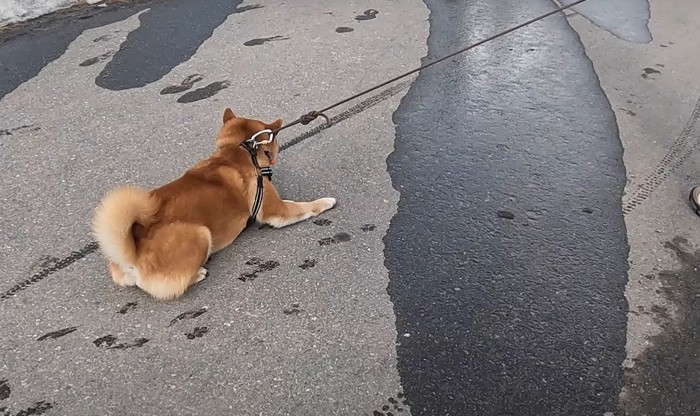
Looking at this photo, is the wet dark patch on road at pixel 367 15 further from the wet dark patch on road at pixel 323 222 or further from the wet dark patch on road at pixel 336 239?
the wet dark patch on road at pixel 336 239

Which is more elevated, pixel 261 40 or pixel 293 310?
pixel 261 40

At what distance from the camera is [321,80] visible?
551cm

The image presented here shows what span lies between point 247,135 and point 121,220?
3.07 feet

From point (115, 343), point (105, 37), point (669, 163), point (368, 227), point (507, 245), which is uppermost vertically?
point (105, 37)

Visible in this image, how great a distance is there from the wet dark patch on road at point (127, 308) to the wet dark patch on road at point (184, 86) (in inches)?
105

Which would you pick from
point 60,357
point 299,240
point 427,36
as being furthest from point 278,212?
point 427,36

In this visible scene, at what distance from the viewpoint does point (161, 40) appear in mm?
6340

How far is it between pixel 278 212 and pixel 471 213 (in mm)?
1120

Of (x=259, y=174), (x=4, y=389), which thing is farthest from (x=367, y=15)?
(x=4, y=389)

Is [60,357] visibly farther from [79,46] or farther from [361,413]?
[79,46]

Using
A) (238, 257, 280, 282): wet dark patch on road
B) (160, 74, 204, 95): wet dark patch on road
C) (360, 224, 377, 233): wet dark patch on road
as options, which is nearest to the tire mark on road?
(360, 224, 377, 233): wet dark patch on road

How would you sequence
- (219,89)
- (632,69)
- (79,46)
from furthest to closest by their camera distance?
(79,46) < (632,69) < (219,89)

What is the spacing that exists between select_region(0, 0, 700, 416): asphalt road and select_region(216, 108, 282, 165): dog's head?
0.47 metres

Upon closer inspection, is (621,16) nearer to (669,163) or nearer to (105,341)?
(669,163)
